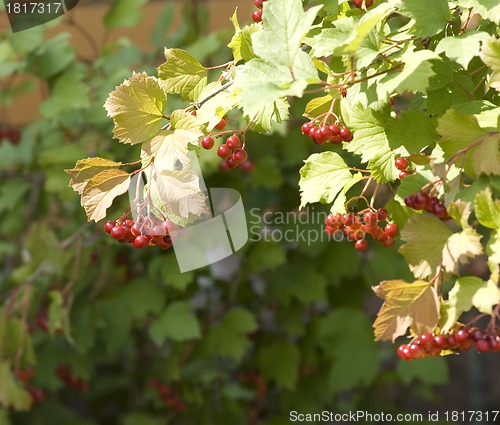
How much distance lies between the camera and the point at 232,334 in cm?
228

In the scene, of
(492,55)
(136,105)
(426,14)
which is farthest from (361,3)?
(136,105)

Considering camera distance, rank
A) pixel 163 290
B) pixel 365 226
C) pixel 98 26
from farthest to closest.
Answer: pixel 98 26 → pixel 163 290 → pixel 365 226

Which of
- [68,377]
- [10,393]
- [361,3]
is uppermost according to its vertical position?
[361,3]

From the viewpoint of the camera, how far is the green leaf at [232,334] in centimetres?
224

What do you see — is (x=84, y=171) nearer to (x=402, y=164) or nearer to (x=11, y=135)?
(x=402, y=164)

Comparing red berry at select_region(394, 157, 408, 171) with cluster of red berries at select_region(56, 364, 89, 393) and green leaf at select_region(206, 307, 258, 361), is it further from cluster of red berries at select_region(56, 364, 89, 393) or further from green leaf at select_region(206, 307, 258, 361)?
cluster of red berries at select_region(56, 364, 89, 393)

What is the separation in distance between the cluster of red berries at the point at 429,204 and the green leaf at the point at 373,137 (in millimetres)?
136

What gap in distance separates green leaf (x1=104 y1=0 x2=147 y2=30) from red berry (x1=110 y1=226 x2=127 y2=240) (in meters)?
1.54

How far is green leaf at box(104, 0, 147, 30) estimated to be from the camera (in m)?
2.46

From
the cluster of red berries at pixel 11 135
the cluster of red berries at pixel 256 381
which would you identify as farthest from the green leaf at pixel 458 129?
the cluster of red berries at pixel 11 135

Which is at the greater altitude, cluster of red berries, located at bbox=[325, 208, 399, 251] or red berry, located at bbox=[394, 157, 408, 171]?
red berry, located at bbox=[394, 157, 408, 171]

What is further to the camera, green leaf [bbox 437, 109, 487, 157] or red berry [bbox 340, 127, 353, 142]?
red berry [bbox 340, 127, 353, 142]

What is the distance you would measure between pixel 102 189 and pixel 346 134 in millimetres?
325

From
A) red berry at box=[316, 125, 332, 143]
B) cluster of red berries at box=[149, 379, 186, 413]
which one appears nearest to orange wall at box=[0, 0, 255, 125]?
cluster of red berries at box=[149, 379, 186, 413]
